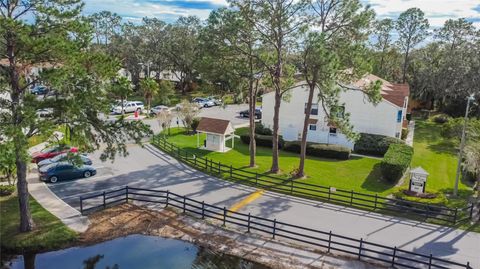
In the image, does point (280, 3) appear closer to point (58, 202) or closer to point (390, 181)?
point (390, 181)

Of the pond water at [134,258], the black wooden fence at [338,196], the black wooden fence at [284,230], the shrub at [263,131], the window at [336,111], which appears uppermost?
the window at [336,111]

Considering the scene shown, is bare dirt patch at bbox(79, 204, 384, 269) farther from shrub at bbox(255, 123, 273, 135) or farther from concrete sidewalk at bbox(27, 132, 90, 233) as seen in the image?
shrub at bbox(255, 123, 273, 135)

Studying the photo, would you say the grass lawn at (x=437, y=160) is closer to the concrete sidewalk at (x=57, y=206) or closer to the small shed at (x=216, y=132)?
the small shed at (x=216, y=132)

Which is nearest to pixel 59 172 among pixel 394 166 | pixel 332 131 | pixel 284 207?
pixel 284 207

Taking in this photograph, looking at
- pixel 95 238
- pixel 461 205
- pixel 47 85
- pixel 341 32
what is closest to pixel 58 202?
pixel 95 238

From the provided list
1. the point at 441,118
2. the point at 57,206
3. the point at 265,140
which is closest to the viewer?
the point at 57,206

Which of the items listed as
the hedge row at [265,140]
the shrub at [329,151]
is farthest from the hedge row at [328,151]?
the hedge row at [265,140]

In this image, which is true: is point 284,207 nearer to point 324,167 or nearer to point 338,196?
point 338,196
